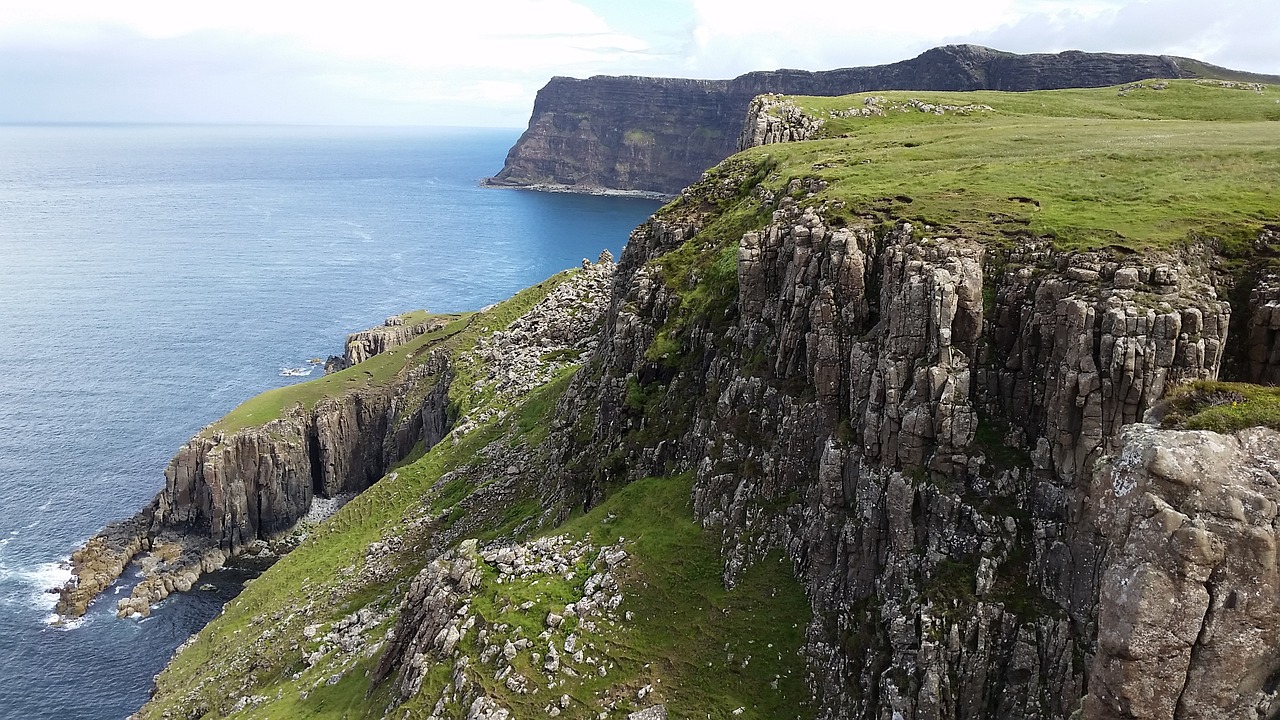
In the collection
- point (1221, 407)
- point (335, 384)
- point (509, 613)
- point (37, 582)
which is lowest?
point (37, 582)

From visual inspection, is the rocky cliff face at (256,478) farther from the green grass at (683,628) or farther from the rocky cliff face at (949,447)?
the rocky cliff face at (949,447)

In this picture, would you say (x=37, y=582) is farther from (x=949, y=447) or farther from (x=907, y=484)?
(x=949, y=447)

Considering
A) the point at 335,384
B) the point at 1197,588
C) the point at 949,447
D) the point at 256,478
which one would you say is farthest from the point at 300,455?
the point at 1197,588

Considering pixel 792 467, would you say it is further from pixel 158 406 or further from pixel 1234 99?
pixel 158 406

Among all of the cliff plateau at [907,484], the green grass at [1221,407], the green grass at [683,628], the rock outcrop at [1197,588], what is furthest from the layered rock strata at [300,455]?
the rock outcrop at [1197,588]

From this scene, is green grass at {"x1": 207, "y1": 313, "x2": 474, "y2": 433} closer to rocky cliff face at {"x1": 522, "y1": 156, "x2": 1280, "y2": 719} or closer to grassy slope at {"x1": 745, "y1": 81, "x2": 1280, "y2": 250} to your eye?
grassy slope at {"x1": 745, "y1": 81, "x2": 1280, "y2": 250}

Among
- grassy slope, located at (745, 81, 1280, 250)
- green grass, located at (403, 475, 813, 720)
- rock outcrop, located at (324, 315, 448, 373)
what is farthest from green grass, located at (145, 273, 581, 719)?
rock outcrop, located at (324, 315, 448, 373)

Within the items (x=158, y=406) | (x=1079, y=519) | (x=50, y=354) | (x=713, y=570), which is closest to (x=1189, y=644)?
Result: (x=1079, y=519)
